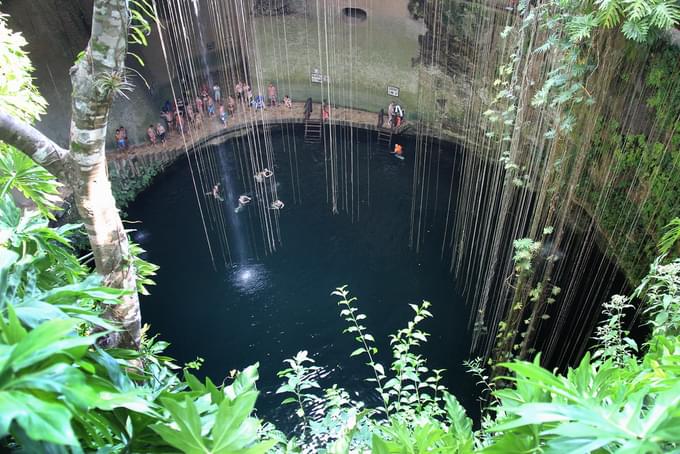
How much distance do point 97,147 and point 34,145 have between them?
265 millimetres

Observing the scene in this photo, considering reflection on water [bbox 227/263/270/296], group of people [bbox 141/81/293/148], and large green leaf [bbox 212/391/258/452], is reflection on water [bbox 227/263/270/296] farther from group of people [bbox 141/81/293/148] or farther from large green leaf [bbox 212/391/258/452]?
large green leaf [bbox 212/391/258/452]

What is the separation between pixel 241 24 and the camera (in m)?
10.4

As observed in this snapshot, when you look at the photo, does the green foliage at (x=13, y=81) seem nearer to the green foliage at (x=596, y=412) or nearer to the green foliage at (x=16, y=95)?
the green foliage at (x=16, y=95)

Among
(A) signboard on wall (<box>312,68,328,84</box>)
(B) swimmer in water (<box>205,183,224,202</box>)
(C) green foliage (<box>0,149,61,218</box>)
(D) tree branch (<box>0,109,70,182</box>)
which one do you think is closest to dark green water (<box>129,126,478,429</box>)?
(B) swimmer in water (<box>205,183,224,202</box>)

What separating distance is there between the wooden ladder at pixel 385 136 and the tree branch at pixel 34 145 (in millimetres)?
8100

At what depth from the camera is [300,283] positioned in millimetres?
6715

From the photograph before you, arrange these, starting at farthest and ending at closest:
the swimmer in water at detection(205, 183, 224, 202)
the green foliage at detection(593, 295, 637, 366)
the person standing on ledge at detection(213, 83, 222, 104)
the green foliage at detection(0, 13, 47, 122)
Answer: the person standing on ledge at detection(213, 83, 222, 104) → the swimmer in water at detection(205, 183, 224, 202) → the green foliage at detection(0, 13, 47, 122) → the green foliage at detection(593, 295, 637, 366)

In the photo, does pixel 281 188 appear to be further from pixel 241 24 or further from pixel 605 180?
pixel 605 180

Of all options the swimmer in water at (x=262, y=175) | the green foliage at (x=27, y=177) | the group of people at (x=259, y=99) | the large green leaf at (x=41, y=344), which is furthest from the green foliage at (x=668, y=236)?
the group of people at (x=259, y=99)

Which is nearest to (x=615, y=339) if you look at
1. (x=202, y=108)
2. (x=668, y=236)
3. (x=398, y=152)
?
(x=668, y=236)

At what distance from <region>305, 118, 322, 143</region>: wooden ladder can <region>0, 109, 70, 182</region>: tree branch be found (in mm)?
7917

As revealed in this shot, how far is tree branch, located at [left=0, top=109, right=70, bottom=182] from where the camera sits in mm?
2133

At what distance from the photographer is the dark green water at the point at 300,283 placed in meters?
5.70

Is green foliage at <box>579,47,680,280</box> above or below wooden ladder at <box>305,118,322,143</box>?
above
